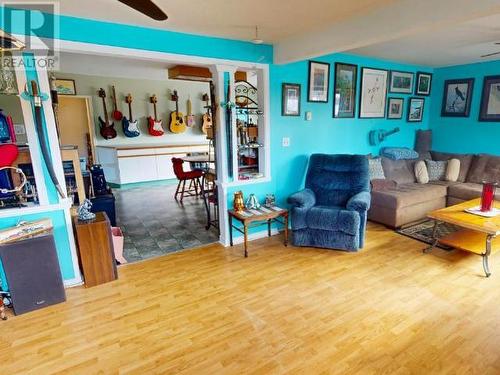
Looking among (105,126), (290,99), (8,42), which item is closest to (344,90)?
(290,99)

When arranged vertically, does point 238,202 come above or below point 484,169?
below

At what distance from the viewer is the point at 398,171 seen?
14.4ft

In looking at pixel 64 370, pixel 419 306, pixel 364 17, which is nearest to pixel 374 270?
pixel 419 306

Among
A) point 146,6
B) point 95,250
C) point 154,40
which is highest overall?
point 154,40

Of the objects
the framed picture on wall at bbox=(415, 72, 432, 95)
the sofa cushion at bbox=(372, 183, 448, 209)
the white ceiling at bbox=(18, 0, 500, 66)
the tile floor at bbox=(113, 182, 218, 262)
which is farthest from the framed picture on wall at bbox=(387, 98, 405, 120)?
the tile floor at bbox=(113, 182, 218, 262)

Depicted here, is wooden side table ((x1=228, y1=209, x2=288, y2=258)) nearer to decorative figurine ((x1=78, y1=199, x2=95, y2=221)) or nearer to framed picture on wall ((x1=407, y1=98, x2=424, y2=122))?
decorative figurine ((x1=78, y1=199, x2=95, y2=221))

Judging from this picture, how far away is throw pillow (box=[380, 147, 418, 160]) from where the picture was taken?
14.6 feet

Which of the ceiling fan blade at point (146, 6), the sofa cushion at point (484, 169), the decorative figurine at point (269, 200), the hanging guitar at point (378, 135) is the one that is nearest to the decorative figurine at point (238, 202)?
the decorative figurine at point (269, 200)

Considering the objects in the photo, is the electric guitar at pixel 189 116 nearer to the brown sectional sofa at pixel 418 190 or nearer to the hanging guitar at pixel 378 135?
the hanging guitar at pixel 378 135

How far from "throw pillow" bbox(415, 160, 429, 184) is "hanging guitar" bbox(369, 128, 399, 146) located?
0.63m

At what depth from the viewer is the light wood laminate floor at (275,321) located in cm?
175

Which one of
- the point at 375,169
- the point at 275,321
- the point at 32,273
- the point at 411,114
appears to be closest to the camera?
the point at 275,321

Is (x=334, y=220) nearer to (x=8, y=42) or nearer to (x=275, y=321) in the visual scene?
(x=275, y=321)

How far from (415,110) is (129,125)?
5.56 meters
